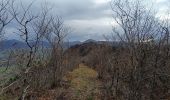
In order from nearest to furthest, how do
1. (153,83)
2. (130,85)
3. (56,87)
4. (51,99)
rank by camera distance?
(130,85)
(153,83)
(51,99)
(56,87)

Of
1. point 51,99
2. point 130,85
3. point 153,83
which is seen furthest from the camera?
point 51,99

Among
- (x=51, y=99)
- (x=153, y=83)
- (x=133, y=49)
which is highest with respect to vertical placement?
(x=133, y=49)

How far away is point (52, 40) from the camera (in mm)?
31047

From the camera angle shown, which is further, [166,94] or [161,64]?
[166,94]

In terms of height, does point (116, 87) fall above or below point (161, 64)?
below

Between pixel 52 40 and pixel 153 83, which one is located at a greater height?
pixel 52 40

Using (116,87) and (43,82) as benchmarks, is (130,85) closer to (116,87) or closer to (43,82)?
(116,87)

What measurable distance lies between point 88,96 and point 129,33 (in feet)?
24.7

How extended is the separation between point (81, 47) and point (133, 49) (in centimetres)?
7130

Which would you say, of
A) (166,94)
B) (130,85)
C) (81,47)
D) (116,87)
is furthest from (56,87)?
(81,47)

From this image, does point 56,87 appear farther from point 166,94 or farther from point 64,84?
point 166,94

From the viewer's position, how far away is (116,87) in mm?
22734

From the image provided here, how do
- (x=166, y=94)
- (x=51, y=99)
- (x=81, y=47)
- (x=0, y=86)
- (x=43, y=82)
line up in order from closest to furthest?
(x=0, y=86) → (x=166, y=94) → (x=51, y=99) → (x=43, y=82) → (x=81, y=47)

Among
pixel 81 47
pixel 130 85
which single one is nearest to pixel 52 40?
pixel 130 85
